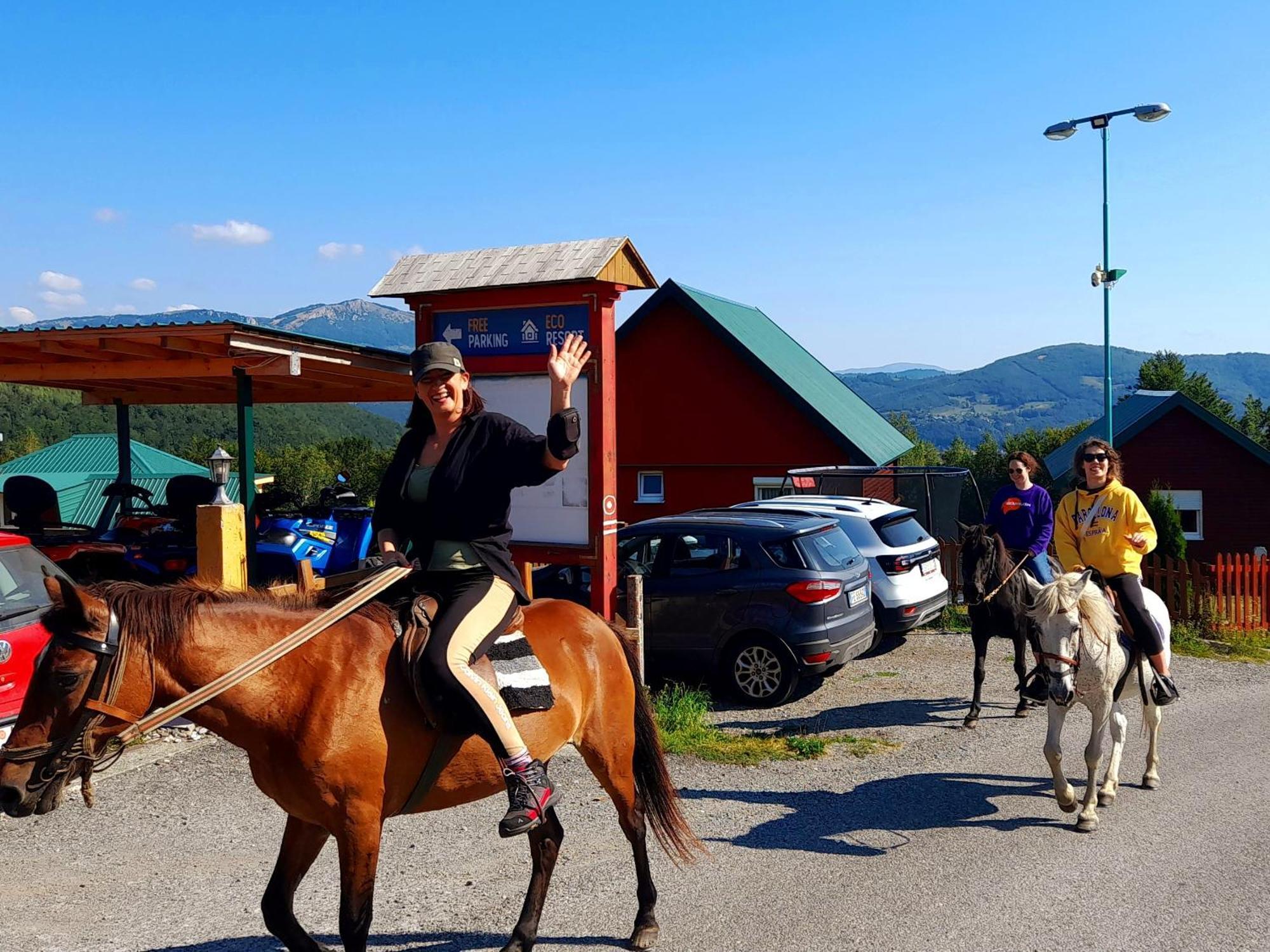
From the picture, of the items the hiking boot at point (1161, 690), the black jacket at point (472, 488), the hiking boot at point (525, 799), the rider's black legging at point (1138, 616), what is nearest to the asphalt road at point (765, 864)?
the hiking boot at point (1161, 690)

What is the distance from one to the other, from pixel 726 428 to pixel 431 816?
19878mm

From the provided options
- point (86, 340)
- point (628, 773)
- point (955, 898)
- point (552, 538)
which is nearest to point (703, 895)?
point (628, 773)

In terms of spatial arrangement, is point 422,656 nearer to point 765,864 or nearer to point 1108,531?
point 765,864

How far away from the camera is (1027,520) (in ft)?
32.3

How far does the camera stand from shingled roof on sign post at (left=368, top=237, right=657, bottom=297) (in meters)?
9.50

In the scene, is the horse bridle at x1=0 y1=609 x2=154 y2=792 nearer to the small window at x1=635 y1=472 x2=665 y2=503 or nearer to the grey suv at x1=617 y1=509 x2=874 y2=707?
the grey suv at x1=617 y1=509 x2=874 y2=707

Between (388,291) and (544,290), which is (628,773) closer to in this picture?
(544,290)

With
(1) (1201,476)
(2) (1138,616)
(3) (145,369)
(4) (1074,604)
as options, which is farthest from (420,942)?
(1) (1201,476)

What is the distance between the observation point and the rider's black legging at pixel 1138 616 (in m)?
Answer: 7.36

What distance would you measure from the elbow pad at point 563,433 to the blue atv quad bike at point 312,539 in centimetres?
872

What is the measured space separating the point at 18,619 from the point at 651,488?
66.8 ft

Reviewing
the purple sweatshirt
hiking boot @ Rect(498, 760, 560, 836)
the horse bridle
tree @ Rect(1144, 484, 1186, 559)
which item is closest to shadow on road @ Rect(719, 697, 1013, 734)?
the purple sweatshirt

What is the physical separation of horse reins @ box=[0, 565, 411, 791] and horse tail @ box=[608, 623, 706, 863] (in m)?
2.11

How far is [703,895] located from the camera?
5.62m
